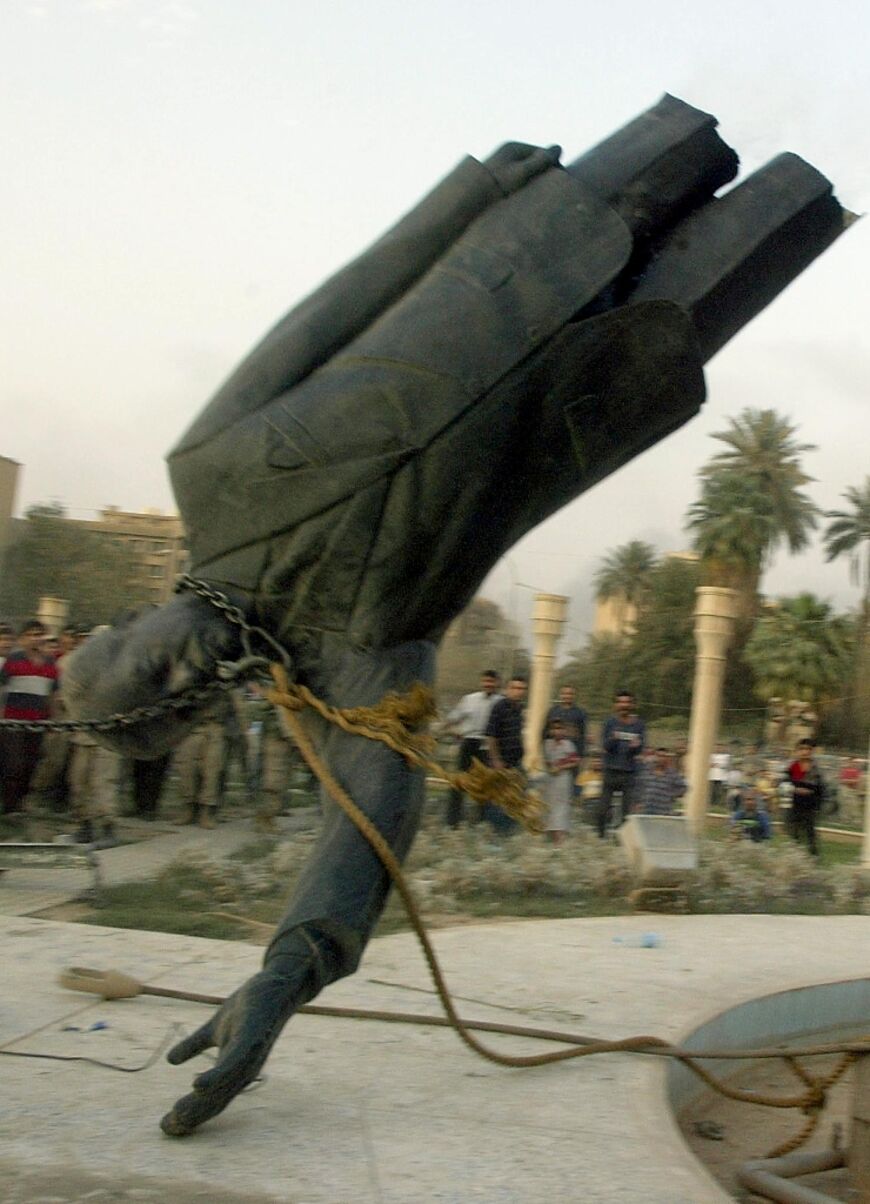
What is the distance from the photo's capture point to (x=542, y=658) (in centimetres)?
1551

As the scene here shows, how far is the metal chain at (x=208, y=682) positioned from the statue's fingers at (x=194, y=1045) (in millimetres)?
828

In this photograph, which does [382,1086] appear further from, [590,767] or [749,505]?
[749,505]

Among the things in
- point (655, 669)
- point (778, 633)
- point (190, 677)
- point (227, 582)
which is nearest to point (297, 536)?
point (227, 582)

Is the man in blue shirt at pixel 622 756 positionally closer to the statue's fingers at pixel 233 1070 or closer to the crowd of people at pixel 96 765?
the crowd of people at pixel 96 765

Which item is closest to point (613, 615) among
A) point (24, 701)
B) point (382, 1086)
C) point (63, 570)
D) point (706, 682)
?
point (63, 570)

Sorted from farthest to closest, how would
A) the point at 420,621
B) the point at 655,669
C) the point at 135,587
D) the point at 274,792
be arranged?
1. the point at 655,669
2. the point at 135,587
3. the point at 274,792
4. the point at 420,621

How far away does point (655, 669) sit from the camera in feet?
174

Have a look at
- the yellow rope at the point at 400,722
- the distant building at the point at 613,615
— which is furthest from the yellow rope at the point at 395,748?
the distant building at the point at 613,615

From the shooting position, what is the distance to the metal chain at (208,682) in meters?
3.74

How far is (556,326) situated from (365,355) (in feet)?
1.56

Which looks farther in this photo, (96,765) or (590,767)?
(590,767)

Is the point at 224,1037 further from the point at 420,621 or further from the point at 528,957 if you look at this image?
the point at 528,957

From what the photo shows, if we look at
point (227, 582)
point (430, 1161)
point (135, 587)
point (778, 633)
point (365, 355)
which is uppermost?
point (778, 633)

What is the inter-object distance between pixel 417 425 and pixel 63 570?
28.5 m
